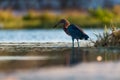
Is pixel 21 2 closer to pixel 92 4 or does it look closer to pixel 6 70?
pixel 92 4

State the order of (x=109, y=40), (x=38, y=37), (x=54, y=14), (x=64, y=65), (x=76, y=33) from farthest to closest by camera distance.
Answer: (x=54, y=14), (x=38, y=37), (x=109, y=40), (x=76, y=33), (x=64, y=65)

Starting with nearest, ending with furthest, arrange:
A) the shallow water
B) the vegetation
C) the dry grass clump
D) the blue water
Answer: the shallow water < the dry grass clump < the blue water < the vegetation

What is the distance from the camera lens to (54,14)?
3378 centimetres

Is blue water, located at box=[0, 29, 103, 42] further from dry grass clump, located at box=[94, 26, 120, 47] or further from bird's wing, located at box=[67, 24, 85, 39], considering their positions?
bird's wing, located at box=[67, 24, 85, 39]

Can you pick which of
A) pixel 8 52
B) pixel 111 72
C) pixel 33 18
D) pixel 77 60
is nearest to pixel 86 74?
pixel 111 72

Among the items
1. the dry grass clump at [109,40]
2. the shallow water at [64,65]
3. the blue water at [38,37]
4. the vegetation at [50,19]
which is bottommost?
the shallow water at [64,65]

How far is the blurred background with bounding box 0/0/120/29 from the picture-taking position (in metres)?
29.6

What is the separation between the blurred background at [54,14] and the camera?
29.6 metres

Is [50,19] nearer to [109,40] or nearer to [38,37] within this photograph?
[38,37]

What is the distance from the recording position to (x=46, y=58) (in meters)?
14.4

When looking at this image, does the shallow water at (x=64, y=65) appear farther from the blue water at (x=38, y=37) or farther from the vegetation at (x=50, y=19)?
the vegetation at (x=50, y=19)

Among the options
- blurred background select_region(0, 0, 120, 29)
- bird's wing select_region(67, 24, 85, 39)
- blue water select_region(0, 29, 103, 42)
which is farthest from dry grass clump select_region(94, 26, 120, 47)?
blurred background select_region(0, 0, 120, 29)

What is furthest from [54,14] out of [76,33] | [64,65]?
[64,65]

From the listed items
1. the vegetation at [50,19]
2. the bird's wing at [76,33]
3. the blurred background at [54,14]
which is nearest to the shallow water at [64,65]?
the bird's wing at [76,33]
